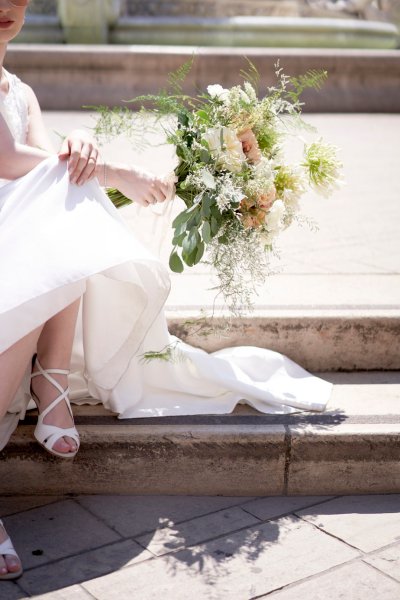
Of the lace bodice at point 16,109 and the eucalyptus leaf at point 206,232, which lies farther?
the lace bodice at point 16,109

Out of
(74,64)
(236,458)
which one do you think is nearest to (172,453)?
(236,458)

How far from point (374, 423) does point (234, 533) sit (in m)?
0.72

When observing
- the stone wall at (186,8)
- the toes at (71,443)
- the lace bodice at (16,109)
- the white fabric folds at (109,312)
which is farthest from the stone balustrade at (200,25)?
the toes at (71,443)

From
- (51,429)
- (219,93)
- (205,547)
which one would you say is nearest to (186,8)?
(219,93)

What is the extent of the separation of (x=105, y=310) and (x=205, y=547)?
0.92 metres

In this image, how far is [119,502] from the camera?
3.19 metres

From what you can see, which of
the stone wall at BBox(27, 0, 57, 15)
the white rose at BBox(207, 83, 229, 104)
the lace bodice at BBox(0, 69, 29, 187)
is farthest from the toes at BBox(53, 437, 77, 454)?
the stone wall at BBox(27, 0, 57, 15)

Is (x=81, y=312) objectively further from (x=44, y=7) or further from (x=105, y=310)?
(x=44, y=7)

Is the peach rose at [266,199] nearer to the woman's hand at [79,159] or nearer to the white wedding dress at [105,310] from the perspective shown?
the white wedding dress at [105,310]

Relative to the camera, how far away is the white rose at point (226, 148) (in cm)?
302

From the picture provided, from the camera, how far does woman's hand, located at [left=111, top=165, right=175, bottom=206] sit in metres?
3.13

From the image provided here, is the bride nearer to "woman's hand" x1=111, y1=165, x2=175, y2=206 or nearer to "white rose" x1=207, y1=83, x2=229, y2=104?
"woman's hand" x1=111, y1=165, x2=175, y2=206

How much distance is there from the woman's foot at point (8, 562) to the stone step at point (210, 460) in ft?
1.58

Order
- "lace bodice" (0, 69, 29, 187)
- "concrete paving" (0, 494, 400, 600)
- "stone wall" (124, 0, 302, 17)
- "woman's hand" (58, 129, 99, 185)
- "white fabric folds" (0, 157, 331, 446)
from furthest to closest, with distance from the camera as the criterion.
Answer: "stone wall" (124, 0, 302, 17) → "lace bodice" (0, 69, 29, 187) → "woman's hand" (58, 129, 99, 185) → "white fabric folds" (0, 157, 331, 446) → "concrete paving" (0, 494, 400, 600)
